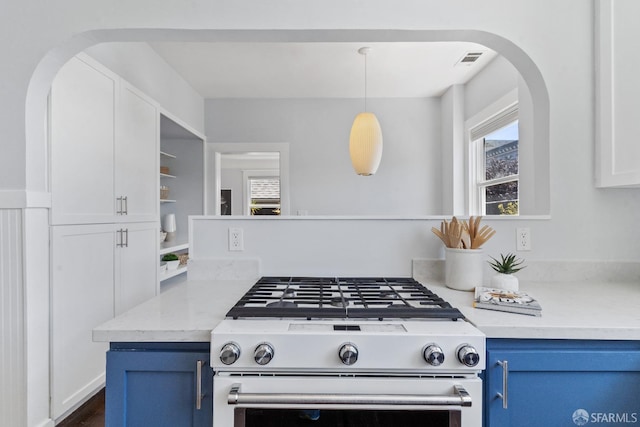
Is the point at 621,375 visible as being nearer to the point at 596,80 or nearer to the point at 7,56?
the point at 596,80

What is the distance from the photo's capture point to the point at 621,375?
101cm

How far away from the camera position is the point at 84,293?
6.79 ft

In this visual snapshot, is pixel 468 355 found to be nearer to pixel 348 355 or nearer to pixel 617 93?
pixel 348 355

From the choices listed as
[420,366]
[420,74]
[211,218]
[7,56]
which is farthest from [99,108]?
[420,74]

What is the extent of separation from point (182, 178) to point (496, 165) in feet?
11.1

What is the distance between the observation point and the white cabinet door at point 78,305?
1.84 m

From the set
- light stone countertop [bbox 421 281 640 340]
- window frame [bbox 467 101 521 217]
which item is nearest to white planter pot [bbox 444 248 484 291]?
light stone countertop [bbox 421 281 640 340]

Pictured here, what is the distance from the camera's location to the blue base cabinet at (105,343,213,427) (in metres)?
0.99

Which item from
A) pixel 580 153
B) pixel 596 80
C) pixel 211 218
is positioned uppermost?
pixel 596 80

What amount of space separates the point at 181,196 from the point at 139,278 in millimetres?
1569

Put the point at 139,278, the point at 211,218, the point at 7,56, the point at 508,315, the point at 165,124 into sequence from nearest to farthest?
A: the point at 508,315 < the point at 7,56 < the point at 211,218 < the point at 139,278 < the point at 165,124

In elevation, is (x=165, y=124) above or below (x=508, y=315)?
above

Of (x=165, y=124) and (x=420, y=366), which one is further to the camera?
(x=165, y=124)

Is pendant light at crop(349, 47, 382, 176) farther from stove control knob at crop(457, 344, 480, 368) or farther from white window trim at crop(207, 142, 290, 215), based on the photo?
stove control knob at crop(457, 344, 480, 368)
